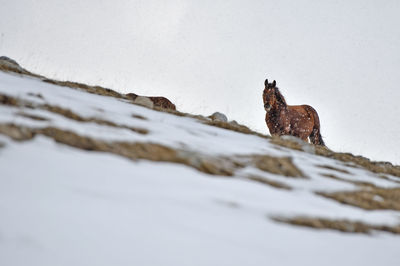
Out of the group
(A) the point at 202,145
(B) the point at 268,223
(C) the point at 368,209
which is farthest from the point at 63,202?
(C) the point at 368,209

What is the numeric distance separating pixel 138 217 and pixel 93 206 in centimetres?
26

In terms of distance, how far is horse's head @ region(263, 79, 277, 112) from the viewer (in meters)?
12.0

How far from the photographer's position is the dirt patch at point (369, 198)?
11.8ft

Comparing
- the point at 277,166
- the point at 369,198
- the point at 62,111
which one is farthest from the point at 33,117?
the point at 369,198

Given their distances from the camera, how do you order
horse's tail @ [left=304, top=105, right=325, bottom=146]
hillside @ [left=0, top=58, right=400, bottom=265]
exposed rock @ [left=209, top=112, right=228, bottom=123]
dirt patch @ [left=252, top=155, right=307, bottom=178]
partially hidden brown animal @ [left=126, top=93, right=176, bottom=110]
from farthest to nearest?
1. horse's tail @ [left=304, top=105, right=325, bottom=146]
2. partially hidden brown animal @ [left=126, top=93, right=176, bottom=110]
3. exposed rock @ [left=209, top=112, right=228, bottom=123]
4. dirt patch @ [left=252, top=155, right=307, bottom=178]
5. hillside @ [left=0, top=58, right=400, bottom=265]

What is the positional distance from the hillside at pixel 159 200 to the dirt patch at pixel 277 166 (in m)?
0.02

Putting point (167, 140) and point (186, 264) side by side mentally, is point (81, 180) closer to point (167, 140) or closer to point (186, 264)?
point (186, 264)

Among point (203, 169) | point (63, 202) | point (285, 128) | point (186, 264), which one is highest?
point (285, 128)

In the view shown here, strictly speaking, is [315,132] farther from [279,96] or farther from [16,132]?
[16,132]

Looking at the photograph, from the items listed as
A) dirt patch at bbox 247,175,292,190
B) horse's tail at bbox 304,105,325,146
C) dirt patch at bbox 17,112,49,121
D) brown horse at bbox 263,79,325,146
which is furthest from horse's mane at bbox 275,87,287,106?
dirt patch at bbox 17,112,49,121

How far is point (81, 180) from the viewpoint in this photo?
7.89ft

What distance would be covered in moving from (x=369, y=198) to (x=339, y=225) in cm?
105

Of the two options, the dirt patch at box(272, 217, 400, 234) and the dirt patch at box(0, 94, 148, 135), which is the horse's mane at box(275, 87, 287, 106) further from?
the dirt patch at box(272, 217, 400, 234)

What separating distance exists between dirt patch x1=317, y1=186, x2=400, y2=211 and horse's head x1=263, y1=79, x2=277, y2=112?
7.78 meters
